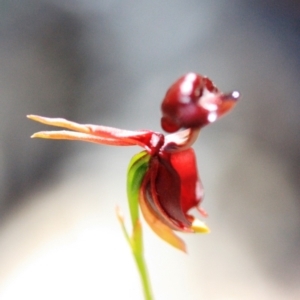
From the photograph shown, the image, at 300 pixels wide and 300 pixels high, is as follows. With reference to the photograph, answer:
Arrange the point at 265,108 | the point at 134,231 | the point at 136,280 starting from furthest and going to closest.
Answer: the point at 265,108
the point at 136,280
the point at 134,231

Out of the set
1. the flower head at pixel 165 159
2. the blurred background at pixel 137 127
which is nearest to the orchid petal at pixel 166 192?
the flower head at pixel 165 159

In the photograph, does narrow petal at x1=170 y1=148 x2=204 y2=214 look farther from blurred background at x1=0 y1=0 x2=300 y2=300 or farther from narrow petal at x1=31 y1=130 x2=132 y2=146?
blurred background at x1=0 y1=0 x2=300 y2=300

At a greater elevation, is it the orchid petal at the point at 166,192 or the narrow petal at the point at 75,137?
the narrow petal at the point at 75,137

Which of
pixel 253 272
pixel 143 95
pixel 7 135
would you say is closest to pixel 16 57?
pixel 7 135

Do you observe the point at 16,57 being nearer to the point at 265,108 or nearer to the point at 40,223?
the point at 40,223

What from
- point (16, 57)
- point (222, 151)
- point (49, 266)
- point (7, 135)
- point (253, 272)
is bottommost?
point (253, 272)

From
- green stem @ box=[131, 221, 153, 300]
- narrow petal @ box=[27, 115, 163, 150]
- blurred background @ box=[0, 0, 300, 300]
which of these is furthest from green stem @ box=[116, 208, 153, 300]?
blurred background @ box=[0, 0, 300, 300]

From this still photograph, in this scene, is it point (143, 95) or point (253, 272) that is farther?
point (143, 95)

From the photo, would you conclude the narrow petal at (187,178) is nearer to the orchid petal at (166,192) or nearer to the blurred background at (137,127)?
the orchid petal at (166,192)
